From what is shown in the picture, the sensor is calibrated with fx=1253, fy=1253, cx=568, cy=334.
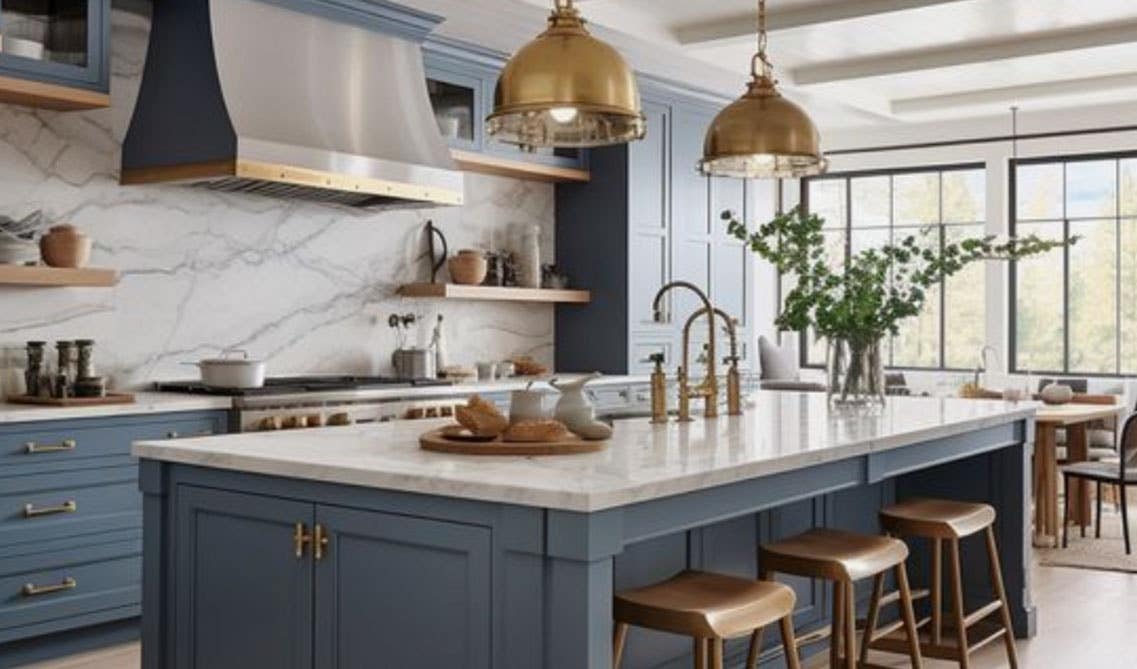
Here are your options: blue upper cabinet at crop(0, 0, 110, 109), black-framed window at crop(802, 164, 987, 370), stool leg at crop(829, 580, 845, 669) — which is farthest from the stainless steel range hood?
black-framed window at crop(802, 164, 987, 370)

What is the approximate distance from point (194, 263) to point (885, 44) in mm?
4322

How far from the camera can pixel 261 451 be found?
287cm

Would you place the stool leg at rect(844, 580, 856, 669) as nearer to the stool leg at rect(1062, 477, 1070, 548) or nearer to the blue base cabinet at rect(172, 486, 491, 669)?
the blue base cabinet at rect(172, 486, 491, 669)

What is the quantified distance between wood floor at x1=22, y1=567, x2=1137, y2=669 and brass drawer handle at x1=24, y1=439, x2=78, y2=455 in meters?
0.79

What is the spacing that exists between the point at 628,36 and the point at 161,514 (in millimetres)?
4344

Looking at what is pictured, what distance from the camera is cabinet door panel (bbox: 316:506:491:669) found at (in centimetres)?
244

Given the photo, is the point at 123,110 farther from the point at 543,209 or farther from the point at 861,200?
the point at 861,200

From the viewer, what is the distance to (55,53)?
4719 millimetres

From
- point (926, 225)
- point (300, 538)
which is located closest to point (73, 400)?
point (300, 538)

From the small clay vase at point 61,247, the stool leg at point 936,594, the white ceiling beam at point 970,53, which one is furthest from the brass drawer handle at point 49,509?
the white ceiling beam at point 970,53

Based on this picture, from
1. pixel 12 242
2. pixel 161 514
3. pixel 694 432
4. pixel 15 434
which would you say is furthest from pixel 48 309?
pixel 694 432

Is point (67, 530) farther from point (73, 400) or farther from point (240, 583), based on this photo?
point (240, 583)

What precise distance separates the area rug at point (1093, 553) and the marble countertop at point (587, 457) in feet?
8.52

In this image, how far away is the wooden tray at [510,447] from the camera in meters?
2.84
